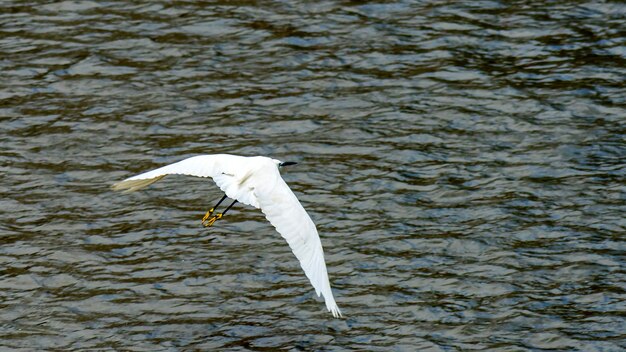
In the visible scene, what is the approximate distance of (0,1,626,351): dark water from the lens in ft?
28.1

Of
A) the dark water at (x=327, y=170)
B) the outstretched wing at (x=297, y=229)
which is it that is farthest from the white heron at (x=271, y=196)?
the dark water at (x=327, y=170)

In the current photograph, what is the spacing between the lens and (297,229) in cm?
753

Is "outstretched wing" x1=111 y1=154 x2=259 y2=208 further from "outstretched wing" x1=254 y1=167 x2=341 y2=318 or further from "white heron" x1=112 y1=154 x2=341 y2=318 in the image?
"outstretched wing" x1=254 y1=167 x2=341 y2=318

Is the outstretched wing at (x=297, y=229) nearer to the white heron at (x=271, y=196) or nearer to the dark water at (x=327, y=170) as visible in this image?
the white heron at (x=271, y=196)

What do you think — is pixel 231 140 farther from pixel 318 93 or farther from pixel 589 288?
pixel 589 288

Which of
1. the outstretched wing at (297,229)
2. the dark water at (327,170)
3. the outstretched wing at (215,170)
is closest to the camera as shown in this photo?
the outstretched wing at (297,229)

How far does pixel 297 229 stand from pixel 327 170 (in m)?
3.34

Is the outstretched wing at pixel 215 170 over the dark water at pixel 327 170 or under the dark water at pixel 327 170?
over

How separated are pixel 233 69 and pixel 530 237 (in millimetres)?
4503

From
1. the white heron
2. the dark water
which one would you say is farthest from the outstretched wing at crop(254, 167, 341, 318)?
the dark water

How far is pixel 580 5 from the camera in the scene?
45.7 ft

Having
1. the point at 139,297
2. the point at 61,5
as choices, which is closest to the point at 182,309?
the point at 139,297

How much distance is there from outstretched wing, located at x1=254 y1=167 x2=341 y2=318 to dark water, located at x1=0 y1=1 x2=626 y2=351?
3.47 feet

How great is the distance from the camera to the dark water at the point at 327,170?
858 cm
